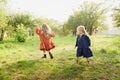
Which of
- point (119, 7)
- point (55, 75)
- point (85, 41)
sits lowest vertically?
point (55, 75)

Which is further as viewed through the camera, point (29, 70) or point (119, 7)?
point (119, 7)

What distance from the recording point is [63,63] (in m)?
12.5

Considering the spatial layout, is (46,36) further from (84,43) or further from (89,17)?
(89,17)

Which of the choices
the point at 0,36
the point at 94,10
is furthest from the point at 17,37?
the point at 94,10

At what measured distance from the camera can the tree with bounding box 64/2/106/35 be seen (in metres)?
49.5

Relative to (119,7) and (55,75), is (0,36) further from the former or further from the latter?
(55,75)

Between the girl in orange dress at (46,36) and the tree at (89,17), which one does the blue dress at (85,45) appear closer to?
the girl in orange dress at (46,36)

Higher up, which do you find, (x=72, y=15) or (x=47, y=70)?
(x=72, y=15)

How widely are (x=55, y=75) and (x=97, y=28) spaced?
41.9m

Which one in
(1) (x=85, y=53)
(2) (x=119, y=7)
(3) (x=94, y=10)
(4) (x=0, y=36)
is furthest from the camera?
(3) (x=94, y=10)

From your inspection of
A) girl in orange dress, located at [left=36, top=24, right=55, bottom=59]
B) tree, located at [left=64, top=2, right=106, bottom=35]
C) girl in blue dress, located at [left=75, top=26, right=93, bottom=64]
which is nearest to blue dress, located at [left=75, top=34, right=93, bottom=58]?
girl in blue dress, located at [left=75, top=26, right=93, bottom=64]

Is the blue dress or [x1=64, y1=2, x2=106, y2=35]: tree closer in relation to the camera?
the blue dress

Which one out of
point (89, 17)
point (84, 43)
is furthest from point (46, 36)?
point (89, 17)

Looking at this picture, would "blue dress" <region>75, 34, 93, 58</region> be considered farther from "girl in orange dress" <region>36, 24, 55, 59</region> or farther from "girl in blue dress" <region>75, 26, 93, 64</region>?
"girl in orange dress" <region>36, 24, 55, 59</region>
